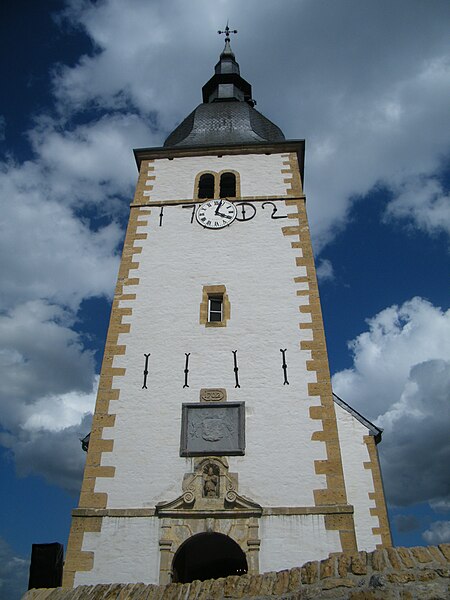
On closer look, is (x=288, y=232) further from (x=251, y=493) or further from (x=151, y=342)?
(x=251, y=493)

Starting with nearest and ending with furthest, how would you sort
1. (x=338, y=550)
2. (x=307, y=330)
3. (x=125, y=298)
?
1. (x=338, y=550)
2. (x=307, y=330)
3. (x=125, y=298)

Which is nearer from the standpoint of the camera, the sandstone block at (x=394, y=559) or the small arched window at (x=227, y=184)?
the sandstone block at (x=394, y=559)

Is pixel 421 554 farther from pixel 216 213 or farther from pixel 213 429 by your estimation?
pixel 216 213

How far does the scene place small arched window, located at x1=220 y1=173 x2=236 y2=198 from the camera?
15141 mm

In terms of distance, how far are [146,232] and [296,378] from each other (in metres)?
5.80

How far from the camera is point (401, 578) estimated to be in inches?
165

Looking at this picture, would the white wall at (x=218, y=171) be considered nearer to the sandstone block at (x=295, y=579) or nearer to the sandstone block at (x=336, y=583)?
the sandstone block at (x=295, y=579)

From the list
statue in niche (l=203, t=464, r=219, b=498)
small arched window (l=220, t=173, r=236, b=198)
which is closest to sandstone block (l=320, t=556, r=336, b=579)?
statue in niche (l=203, t=464, r=219, b=498)

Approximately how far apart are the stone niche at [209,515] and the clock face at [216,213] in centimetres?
664

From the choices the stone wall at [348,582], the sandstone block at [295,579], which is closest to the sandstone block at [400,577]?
the stone wall at [348,582]

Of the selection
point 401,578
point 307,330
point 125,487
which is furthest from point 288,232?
point 401,578

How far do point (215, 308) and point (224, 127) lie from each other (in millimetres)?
8059

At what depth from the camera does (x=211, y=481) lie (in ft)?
30.4

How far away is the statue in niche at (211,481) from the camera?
9125 millimetres
